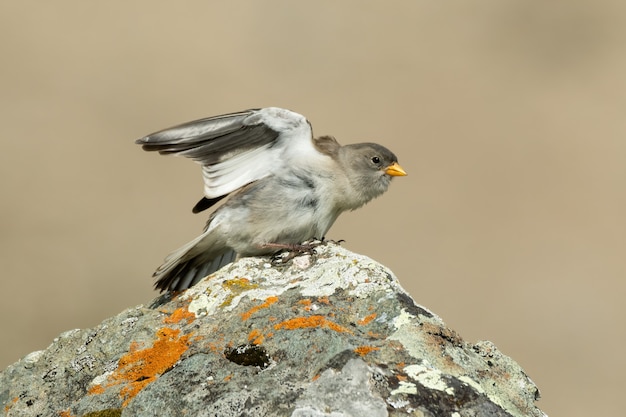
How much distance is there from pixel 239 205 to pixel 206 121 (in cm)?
66

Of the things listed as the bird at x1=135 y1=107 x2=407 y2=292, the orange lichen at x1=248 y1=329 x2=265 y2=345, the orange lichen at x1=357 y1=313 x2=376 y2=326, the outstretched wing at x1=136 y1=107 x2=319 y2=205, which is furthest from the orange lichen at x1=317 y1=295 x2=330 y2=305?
the outstretched wing at x1=136 y1=107 x2=319 y2=205

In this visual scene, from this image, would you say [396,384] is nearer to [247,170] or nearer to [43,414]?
[43,414]

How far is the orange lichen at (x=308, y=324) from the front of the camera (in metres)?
4.05

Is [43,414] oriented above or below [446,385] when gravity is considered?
below

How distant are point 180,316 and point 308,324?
870 mm

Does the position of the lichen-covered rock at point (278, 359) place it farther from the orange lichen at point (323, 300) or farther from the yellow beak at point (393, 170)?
the yellow beak at point (393, 170)

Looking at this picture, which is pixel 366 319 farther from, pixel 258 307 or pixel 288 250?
pixel 288 250

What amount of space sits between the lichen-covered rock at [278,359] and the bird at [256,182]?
4.06 feet

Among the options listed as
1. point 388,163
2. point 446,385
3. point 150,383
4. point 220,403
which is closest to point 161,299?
point 150,383

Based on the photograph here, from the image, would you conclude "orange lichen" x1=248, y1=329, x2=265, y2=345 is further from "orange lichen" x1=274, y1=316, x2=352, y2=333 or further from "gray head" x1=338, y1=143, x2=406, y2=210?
"gray head" x1=338, y1=143, x2=406, y2=210

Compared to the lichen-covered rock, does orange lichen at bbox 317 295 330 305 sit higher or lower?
higher

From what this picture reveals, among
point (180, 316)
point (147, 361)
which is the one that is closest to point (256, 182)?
point (180, 316)

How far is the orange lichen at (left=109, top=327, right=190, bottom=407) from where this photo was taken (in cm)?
396

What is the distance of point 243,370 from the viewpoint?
376cm
